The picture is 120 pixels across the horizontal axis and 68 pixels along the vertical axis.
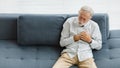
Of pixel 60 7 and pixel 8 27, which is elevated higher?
pixel 60 7

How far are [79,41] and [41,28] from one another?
1.61ft

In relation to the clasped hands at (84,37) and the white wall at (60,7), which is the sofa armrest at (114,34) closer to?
the white wall at (60,7)

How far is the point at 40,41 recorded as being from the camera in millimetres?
2744

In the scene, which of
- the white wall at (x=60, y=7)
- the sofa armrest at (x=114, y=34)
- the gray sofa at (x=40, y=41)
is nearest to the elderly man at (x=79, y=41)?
the gray sofa at (x=40, y=41)

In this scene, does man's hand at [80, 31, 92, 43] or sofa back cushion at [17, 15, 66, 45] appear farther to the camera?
sofa back cushion at [17, 15, 66, 45]

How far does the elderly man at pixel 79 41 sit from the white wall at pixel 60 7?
604 mm

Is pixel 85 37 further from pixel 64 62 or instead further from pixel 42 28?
pixel 42 28

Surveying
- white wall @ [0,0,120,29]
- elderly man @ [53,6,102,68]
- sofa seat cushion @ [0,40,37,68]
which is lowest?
sofa seat cushion @ [0,40,37,68]

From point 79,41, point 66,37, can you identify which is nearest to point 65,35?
point 66,37

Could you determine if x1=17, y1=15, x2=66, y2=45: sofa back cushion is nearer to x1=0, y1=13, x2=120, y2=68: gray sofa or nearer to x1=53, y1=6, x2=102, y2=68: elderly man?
x1=0, y1=13, x2=120, y2=68: gray sofa

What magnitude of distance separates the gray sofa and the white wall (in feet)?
1.24

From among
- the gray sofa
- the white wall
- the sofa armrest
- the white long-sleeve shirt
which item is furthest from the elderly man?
the white wall

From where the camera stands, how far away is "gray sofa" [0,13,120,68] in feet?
8.51

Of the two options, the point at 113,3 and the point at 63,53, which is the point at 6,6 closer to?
the point at 63,53
